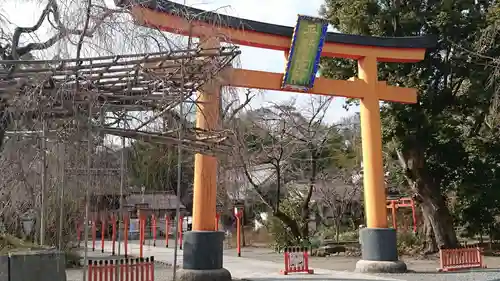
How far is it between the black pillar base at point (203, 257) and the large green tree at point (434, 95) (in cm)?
829

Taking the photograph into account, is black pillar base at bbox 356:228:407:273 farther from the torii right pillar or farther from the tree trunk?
the tree trunk

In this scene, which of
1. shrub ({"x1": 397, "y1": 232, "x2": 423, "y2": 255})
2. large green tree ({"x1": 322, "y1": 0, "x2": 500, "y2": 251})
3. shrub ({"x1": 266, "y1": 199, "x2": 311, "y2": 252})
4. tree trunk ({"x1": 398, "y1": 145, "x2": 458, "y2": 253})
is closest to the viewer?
large green tree ({"x1": 322, "y1": 0, "x2": 500, "y2": 251})

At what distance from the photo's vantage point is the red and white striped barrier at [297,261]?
13.4 meters

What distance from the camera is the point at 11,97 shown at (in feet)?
19.2

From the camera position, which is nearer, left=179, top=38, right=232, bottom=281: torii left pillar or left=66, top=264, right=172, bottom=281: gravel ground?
left=179, top=38, right=232, bottom=281: torii left pillar

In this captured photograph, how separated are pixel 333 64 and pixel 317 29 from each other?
17.2 feet

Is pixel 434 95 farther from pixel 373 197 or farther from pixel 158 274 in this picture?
pixel 158 274

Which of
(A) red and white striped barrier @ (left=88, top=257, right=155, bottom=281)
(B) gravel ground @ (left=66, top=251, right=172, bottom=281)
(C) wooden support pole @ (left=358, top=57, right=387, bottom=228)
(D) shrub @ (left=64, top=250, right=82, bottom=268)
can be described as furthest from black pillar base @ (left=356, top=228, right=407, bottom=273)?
(D) shrub @ (left=64, top=250, right=82, bottom=268)

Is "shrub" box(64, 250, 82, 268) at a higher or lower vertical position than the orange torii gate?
lower

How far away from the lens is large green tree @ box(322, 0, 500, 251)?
16.5 metres

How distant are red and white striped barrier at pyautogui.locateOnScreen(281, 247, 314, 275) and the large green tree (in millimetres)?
5518

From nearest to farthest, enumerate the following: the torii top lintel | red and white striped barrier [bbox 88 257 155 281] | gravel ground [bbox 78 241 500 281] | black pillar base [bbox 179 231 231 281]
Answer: the torii top lintel → red and white striped barrier [bbox 88 257 155 281] → black pillar base [bbox 179 231 231 281] → gravel ground [bbox 78 241 500 281]

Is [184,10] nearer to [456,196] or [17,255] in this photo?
[17,255]

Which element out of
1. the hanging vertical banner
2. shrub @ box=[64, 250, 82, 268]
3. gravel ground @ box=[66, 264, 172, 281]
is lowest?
gravel ground @ box=[66, 264, 172, 281]
